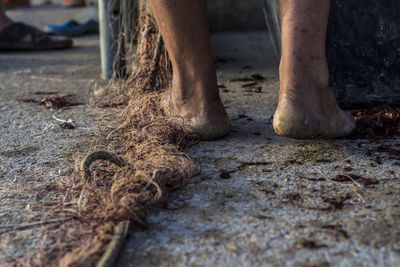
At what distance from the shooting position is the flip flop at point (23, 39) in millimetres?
3617

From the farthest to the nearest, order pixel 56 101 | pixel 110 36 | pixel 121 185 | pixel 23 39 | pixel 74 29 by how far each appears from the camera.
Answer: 1. pixel 74 29
2. pixel 23 39
3. pixel 110 36
4. pixel 56 101
5. pixel 121 185

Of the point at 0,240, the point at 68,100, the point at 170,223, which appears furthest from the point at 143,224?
the point at 68,100

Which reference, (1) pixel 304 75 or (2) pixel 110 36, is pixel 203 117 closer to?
(1) pixel 304 75

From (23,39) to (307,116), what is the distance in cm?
287

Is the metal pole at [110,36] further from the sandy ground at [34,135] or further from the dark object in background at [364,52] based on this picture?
the dark object in background at [364,52]

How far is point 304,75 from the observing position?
1.45 meters

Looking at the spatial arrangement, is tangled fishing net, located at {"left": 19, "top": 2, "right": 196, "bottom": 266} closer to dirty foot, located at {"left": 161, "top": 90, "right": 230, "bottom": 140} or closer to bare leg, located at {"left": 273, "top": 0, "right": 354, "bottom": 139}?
dirty foot, located at {"left": 161, "top": 90, "right": 230, "bottom": 140}

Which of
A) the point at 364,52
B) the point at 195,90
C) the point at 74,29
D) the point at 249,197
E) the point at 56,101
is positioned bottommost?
the point at 249,197

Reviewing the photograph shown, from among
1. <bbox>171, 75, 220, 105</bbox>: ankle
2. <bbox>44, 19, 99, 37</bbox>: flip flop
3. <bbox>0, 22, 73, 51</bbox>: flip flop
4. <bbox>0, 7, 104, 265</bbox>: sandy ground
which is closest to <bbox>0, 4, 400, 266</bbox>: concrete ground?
<bbox>0, 7, 104, 265</bbox>: sandy ground

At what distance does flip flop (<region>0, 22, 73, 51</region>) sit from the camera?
3.62 m

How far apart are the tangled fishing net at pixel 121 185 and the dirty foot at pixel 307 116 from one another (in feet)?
1.04

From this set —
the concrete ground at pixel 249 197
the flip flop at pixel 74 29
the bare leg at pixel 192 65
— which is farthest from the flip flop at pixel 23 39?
the bare leg at pixel 192 65

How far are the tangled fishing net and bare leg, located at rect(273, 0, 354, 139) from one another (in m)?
0.34

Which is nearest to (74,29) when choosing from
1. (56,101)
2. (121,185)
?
(56,101)
